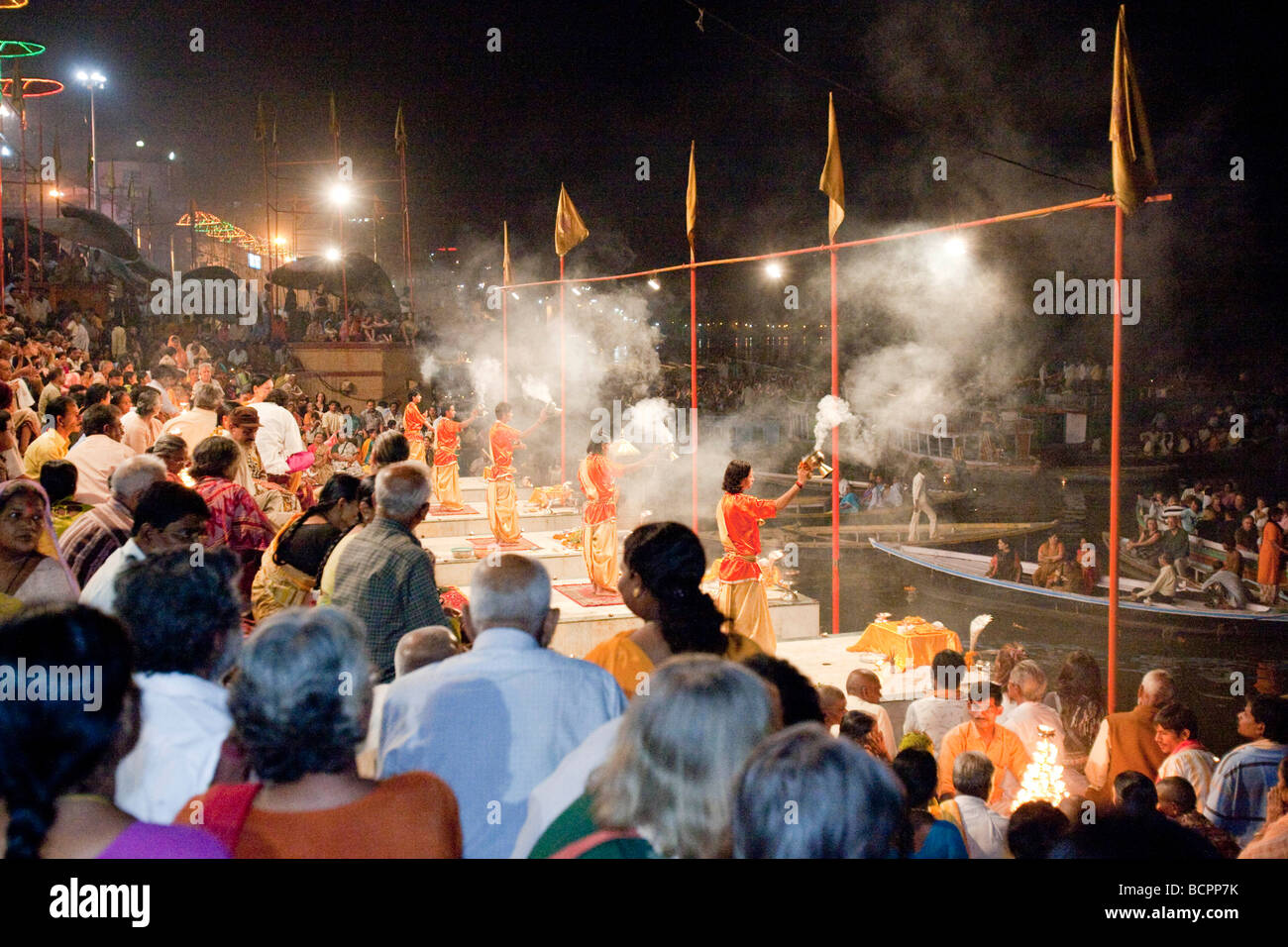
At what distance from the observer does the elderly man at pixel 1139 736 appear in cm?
514

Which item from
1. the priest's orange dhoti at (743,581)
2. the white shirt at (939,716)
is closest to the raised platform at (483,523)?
the priest's orange dhoti at (743,581)

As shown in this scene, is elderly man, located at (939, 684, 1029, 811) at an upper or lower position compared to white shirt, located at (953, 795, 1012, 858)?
lower

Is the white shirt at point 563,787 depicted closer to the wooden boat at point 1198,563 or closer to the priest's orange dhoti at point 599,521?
the priest's orange dhoti at point 599,521

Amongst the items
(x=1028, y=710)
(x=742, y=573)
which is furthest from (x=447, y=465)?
(x=1028, y=710)

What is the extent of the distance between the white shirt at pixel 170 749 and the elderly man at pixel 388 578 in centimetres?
141

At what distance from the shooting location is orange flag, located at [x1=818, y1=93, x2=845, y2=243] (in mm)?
9602

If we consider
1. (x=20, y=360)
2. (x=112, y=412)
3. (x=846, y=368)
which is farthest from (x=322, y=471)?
(x=846, y=368)

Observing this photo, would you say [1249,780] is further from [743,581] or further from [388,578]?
[743,581]

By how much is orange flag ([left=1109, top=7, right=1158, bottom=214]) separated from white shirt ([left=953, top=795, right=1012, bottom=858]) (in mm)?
4226

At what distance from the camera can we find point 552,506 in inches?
605

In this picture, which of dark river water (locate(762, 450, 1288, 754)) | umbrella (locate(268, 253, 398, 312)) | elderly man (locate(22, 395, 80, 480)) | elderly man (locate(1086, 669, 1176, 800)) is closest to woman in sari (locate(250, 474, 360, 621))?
elderly man (locate(22, 395, 80, 480))

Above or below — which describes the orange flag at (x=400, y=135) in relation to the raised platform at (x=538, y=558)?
above

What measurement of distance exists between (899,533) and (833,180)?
17.1 metres

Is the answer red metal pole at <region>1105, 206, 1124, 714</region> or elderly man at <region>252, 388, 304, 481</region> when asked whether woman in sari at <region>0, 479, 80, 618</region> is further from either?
red metal pole at <region>1105, 206, 1124, 714</region>
